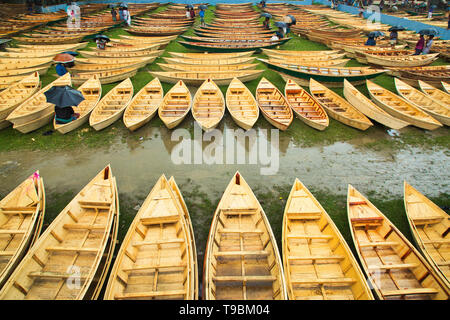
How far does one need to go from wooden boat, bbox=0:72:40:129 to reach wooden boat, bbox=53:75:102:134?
9.07 feet

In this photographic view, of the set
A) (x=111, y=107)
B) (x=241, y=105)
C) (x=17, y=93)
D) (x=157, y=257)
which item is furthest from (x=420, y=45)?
(x=17, y=93)

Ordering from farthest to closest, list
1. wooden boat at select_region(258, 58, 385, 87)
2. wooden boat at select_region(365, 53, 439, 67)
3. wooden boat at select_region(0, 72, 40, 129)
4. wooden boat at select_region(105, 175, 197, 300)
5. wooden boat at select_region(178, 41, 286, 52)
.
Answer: wooden boat at select_region(178, 41, 286, 52) < wooden boat at select_region(365, 53, 439, 67) < wooden boat at select_region(258, 58, 385, 87) < wooden boat at select_region(0, 72, 40, 129) < wooden boat at select_region(105, 175, 197, 300)

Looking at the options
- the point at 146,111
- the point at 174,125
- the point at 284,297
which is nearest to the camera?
the point at 284,297

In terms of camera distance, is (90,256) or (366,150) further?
(366,150)

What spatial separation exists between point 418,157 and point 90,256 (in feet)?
46.6

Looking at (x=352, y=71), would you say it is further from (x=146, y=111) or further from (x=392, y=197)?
(x=146, y=111)

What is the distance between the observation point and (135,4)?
139ft

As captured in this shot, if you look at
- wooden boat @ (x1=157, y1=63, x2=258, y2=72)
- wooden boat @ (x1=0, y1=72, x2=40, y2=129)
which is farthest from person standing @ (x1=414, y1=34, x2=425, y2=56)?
wooden boat @ (x1=0, y1=72, x2=40, y2=129)

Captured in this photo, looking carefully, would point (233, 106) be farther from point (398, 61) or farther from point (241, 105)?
point (398, 61)

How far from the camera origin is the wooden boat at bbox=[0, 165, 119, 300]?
5152 millimetres

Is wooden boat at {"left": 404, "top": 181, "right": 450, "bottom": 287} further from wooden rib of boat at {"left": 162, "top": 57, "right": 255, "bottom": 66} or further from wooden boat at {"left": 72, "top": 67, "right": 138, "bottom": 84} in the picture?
wooden boat at {"left": 72, "top": 67, "right": 138, "bottom": 84}

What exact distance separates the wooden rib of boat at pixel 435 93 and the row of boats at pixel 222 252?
1000 cm

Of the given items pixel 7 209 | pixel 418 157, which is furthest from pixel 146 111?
pixel 418 157

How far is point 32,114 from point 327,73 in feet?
60.7
